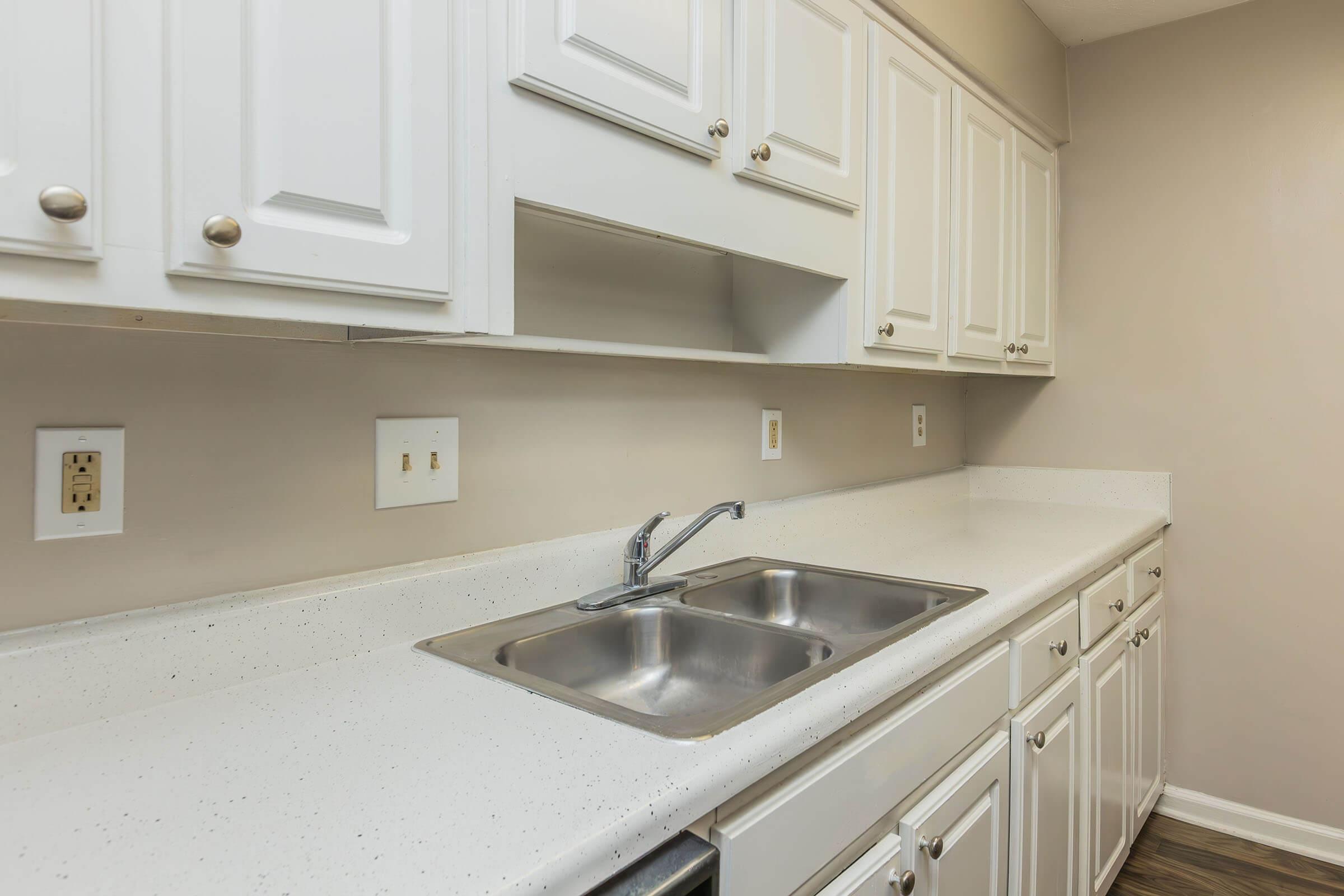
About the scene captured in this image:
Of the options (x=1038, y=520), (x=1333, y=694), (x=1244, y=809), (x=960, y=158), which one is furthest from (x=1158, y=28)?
(x=1244, y=809)

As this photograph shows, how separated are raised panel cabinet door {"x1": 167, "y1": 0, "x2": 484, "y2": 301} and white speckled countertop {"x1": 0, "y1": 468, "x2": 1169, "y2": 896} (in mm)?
427

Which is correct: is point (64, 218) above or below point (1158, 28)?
below

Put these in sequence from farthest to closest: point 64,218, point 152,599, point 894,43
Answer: point 894,43 < point 152,599 < point 64,218

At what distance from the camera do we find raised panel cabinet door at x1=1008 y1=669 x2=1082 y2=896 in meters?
1.29

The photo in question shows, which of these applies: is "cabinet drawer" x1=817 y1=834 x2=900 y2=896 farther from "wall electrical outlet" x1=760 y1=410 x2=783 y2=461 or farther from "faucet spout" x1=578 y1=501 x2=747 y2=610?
"wall electrical outlet" x1=760 y1=410 x2=783 y2=461

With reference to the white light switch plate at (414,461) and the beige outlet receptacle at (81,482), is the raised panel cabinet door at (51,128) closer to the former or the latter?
the beige outlet receptacle at (81,482)

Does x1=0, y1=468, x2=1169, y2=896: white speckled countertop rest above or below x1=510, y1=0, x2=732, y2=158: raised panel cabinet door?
below

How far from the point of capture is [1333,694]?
208 centimetres

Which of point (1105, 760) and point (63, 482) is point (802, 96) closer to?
point (63, 482)

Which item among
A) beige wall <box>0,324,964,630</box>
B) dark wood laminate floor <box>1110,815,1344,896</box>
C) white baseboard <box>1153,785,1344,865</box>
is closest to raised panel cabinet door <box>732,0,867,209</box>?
beige wall <box>0,324,964,630</box>

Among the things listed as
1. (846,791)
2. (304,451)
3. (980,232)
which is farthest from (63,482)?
(980,232)

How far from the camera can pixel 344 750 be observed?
2.36 ft

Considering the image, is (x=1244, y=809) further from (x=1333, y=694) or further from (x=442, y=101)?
(x=442, y=101)

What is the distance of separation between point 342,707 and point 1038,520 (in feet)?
6.08
